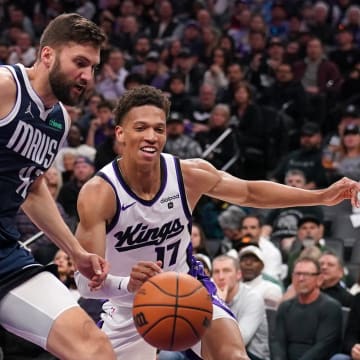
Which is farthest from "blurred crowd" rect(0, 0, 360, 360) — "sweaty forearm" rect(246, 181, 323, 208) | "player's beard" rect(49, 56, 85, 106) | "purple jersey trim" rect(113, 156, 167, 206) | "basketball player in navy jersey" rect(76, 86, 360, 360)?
"player's beard" rect(49, 56, 85, 106)

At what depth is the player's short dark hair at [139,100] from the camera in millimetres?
5613

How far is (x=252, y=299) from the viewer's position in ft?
27.3

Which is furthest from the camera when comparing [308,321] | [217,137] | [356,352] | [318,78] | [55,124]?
[318,78]

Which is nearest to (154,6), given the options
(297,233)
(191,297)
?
(297,233)

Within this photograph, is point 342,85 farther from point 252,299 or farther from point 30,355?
point 30,355

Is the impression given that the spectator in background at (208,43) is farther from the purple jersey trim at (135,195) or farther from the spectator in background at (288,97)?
the purple jersey trim at (135,195)

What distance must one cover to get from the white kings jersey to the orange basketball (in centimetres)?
78

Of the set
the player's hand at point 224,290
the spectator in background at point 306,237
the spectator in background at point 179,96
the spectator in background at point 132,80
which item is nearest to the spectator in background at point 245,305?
the player's hand at point 224,290

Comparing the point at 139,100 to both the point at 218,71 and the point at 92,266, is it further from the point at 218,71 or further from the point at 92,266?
the point at 218,71

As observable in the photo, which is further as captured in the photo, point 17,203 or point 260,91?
point 260,91

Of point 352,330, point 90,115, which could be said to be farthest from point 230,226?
point 90,115

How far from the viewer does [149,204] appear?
→ 5602 millimetres

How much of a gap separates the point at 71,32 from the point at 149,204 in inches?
48.5

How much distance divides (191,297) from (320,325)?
11.6ft
